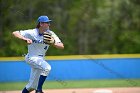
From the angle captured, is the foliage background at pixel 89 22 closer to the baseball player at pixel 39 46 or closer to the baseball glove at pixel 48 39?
the baseball player at pixel 39 46

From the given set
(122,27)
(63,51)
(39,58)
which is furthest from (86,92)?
(122,27)

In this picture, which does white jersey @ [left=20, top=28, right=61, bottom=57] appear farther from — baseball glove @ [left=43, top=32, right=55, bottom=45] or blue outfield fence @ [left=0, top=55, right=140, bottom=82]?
blue outfield fence @ [left=0, top=55, right=140, bottom=82]

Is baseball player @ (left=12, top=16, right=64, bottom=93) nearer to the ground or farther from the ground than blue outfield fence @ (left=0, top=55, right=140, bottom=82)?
farther from the ground

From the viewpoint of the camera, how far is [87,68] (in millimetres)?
15195

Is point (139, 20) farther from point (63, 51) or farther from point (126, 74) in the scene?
point (126, 74)

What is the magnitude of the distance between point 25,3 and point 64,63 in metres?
13.0

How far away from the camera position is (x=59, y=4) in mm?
30453

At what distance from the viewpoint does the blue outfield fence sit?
15.0 metres

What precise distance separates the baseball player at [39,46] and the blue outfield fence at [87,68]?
667 cm

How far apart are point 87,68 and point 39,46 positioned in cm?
714

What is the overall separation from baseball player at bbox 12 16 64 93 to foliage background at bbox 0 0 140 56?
17.2 meters

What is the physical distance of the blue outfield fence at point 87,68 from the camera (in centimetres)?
1502

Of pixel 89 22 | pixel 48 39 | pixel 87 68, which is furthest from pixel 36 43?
pixel 89 22

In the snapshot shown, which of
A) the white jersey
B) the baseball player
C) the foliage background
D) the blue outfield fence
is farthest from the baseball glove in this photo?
the foliage background
